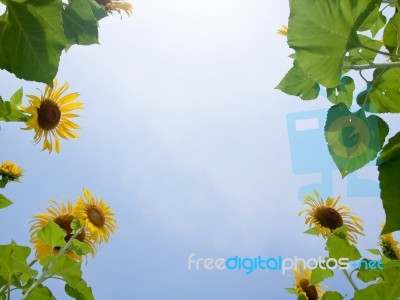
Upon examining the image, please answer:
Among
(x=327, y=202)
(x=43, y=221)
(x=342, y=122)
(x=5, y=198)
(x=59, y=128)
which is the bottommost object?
(x=342, y=122)

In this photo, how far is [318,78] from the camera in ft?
3.19

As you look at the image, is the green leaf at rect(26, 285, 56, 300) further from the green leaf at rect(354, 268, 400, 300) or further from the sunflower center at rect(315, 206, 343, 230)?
the sunflower center at rect(315, 206, 343, 230)

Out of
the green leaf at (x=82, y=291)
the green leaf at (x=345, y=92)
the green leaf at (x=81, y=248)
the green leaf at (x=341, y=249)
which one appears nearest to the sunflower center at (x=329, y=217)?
the green leaf at (x=341, y=249)

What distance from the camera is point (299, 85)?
1.52 meters

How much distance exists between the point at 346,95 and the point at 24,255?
1331 mm

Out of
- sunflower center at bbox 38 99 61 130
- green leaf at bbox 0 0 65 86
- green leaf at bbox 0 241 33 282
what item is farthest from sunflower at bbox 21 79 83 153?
green leaf at bbox 0 0 65 86

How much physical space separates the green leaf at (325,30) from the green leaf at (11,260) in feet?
3.68

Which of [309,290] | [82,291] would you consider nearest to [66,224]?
[82,291]

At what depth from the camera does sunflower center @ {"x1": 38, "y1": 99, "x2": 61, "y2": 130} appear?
10.2 ft

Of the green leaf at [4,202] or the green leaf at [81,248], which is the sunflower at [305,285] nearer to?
the green leaf at [81,248]

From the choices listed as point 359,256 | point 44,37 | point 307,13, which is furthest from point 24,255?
point 359,256

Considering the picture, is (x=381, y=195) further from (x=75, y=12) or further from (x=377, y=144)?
(x=75, y=12)

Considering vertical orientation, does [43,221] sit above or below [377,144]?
above

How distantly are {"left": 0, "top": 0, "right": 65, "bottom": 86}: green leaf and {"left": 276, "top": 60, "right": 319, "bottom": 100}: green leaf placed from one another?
0.90m
